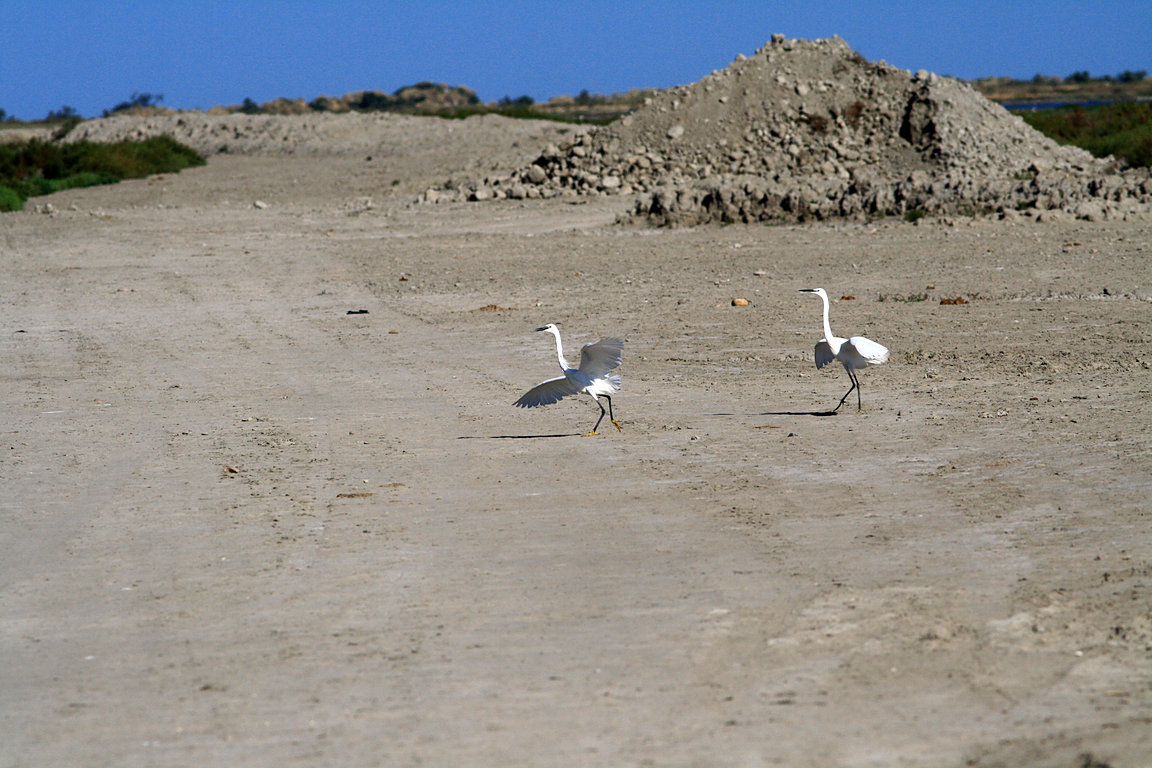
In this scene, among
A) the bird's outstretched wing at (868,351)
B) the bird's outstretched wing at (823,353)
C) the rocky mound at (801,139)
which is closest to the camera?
the bird's outstretched wing at (868,351)

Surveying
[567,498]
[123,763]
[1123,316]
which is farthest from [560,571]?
[1123,316]

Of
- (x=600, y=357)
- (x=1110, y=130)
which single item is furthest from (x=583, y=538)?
(x=1110, y=130)

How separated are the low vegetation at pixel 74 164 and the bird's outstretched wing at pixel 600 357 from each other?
108ft

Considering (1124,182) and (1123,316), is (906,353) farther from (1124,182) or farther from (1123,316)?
(1124,182)

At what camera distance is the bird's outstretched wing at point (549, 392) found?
8.84 meters

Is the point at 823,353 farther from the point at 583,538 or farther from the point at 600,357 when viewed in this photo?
the point at 583,538

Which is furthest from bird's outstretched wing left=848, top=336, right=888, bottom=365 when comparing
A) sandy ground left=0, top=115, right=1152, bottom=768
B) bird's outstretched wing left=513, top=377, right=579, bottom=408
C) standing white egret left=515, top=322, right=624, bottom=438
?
bird's outstretched wing left=513, top=377, right=579, bottom=408

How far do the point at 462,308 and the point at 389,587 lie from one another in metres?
10.3

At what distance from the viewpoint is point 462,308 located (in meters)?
16.2

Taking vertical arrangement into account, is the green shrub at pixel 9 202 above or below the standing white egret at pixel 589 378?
above

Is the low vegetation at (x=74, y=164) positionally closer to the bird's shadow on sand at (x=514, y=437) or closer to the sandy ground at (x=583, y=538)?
the sandy ground at (x=583, y=538)

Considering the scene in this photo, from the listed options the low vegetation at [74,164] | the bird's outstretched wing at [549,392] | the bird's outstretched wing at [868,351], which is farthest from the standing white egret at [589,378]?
the low vegetation at [74,164]

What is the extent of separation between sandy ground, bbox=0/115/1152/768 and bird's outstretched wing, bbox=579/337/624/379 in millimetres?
599

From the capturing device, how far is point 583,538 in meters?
6.76
